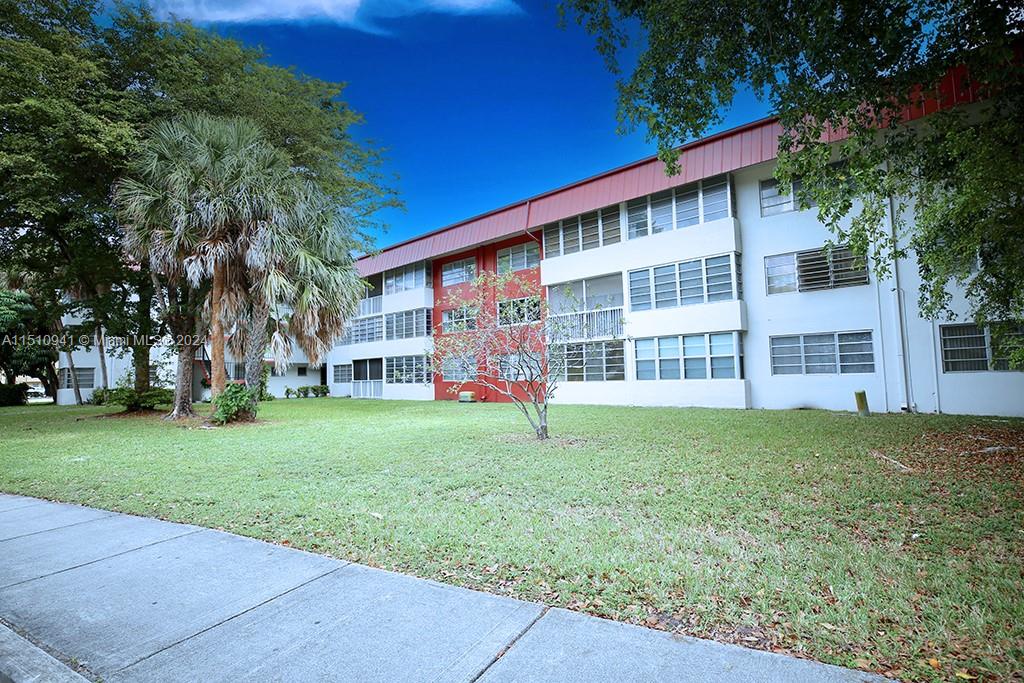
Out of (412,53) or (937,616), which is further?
(412,53)

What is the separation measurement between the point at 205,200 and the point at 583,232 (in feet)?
43.9

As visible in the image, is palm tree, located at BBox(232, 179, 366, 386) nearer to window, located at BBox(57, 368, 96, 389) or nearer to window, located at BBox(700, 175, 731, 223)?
window, located at BBox(700, 175, 731, 223)

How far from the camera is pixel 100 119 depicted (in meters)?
13.4

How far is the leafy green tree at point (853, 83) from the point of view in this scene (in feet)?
21.9

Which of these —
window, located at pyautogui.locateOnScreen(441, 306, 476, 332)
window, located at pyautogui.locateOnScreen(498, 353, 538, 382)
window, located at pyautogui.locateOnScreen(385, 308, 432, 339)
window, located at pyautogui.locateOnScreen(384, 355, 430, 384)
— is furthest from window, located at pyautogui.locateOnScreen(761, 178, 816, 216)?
window, located at pyautogui.locateOnScreen(384, 355, 430, 384)

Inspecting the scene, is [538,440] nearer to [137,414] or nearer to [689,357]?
[689,357]

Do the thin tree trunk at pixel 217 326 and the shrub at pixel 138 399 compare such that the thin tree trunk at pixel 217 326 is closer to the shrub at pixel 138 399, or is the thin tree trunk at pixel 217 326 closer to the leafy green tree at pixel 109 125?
the leafy green tree at pixel 109 125

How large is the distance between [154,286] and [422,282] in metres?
13.3

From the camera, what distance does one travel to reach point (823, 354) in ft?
52.7

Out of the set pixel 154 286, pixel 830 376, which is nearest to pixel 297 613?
pixel 830 376

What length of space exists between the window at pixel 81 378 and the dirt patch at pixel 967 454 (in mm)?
37488

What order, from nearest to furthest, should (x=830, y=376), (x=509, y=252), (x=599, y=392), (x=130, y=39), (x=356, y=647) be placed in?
1. (x=356, y=647)
2. (x=130, y=39)
3. (x=830, y=376)
4. (x=599, y=392)
5. (x=509, y=252)

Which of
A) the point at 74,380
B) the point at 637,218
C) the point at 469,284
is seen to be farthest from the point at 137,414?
the point at 637,218

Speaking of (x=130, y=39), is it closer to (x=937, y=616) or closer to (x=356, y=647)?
(x=356, y=647)
